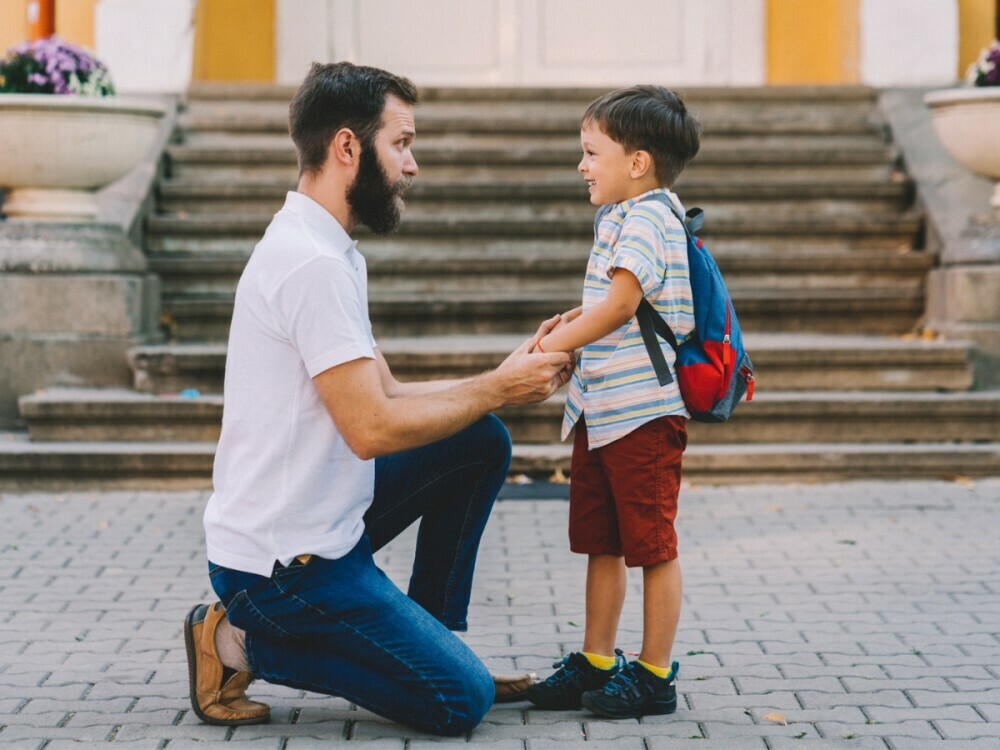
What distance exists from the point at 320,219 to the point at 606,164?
72 cm

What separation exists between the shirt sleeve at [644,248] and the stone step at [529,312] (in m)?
4.43

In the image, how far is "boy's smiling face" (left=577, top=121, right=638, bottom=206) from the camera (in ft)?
12.2

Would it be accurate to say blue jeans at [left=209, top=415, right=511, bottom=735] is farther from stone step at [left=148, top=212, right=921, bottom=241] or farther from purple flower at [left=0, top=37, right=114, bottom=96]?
stone step at [left=148, top=212, right=921, bottom=241]

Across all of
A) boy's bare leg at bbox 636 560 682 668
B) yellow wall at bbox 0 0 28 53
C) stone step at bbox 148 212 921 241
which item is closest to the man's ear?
boy's bare leg at bbox 636 560 682 668

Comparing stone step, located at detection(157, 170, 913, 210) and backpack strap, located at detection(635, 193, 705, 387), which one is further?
stone step, located at detection(157, 170, 913, 210)

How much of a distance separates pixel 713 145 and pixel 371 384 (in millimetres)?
6622

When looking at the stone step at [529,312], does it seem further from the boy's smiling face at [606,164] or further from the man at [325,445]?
the man at [325,445]

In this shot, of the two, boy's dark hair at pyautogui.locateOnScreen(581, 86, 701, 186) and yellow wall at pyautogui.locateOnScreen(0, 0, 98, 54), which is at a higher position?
yellow wall at pyautogui.locateOnScreen(0, 0, 98, 54)

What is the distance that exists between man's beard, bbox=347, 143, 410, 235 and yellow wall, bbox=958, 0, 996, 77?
8.00 metres

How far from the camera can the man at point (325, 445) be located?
3.43 metres

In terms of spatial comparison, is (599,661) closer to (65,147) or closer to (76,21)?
(65,147)

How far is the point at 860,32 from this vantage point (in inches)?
411

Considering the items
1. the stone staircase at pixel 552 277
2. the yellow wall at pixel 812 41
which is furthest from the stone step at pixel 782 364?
the yellow wall at pixel 812 41

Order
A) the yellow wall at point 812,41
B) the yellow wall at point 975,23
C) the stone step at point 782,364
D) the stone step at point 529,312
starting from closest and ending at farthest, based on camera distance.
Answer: the stone step at point 782,364
the stone step at point 529,312
the yellow wall at point 975,23
the yellow wall at point 812,41
